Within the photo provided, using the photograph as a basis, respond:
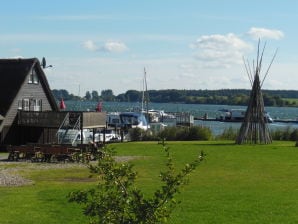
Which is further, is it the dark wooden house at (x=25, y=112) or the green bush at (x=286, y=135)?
the green bush at (x=286, y=135)

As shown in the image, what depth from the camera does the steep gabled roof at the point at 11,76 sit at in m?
45.5

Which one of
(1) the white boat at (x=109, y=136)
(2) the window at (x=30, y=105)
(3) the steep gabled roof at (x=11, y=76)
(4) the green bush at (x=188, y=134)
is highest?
(3) the steep gabled roof at (x=11, y=76)

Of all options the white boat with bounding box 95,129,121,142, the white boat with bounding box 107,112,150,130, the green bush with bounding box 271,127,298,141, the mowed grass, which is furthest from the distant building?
the white boat with bounding box 107,112,150,130

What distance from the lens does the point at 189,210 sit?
1530cm

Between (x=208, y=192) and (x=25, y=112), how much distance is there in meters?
29.0

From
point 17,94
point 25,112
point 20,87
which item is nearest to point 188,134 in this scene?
point 25,112

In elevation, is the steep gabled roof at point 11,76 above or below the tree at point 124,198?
above

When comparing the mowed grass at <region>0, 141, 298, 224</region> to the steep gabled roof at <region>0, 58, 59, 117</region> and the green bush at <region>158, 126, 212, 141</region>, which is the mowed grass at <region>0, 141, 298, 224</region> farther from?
the green bush at <region>158, 126, 212, 141</region>

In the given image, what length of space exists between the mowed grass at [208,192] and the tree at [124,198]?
5.46 meters

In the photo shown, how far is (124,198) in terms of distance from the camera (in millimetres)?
8477

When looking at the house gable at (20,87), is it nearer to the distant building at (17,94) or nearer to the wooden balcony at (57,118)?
the distant building at (17,94)

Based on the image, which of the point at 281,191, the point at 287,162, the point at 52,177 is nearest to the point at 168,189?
the point at 281,191

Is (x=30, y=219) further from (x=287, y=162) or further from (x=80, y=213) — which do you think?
(x=287, y=162)

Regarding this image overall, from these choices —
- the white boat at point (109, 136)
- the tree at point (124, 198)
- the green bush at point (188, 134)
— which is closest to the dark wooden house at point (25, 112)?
the white boat at point (109, 136)
